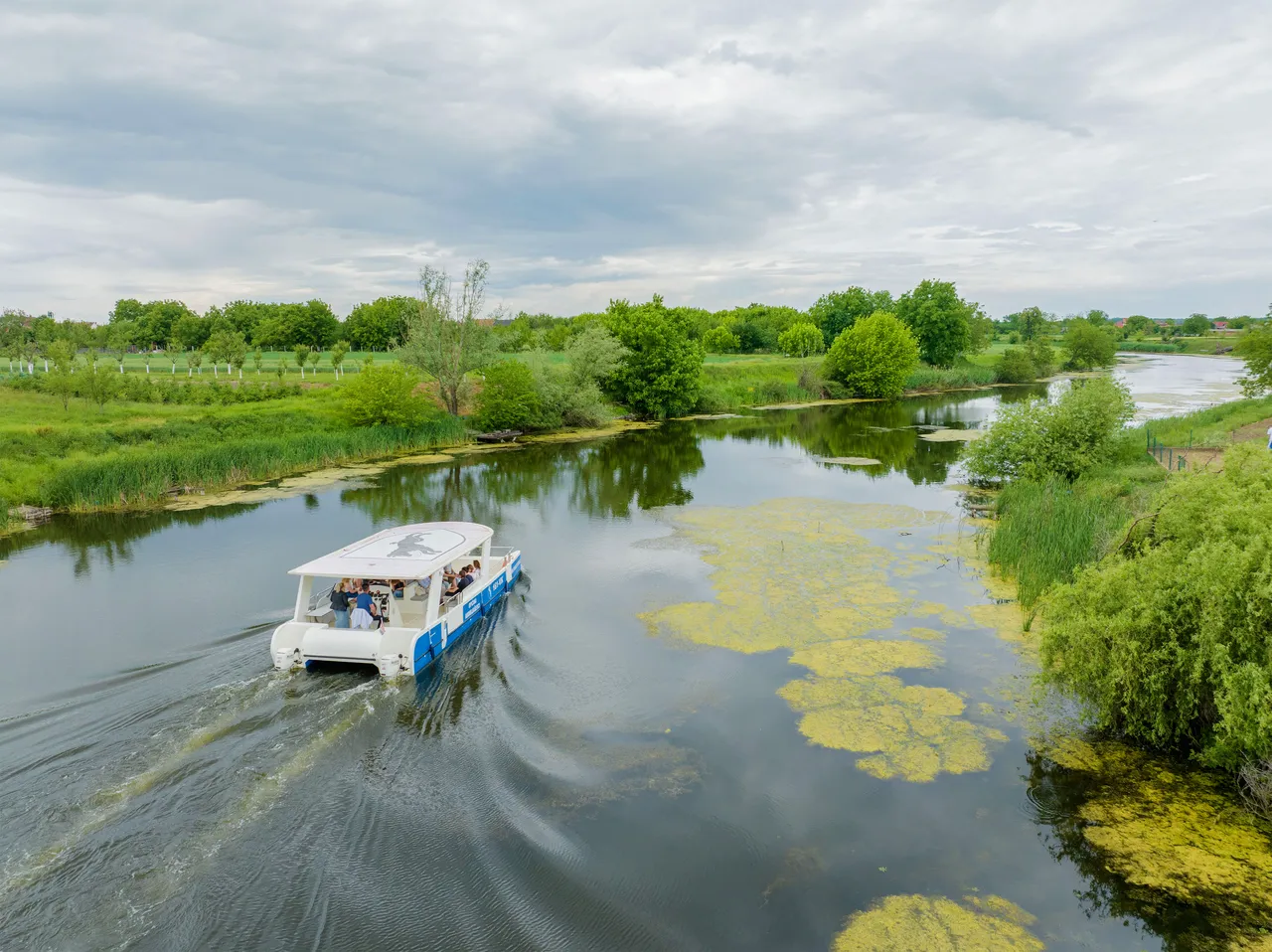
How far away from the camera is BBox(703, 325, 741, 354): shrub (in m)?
104

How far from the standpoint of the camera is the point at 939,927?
25.8 feet

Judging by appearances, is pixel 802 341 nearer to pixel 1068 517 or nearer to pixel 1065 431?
pixel 1065 431

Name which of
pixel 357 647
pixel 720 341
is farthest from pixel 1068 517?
pixel 720 341

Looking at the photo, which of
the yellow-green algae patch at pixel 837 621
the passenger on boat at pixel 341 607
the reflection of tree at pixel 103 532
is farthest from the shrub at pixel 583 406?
the passenger on boat at pixel 341 607

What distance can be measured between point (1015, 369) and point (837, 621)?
81882 millimetres

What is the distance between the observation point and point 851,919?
800 centimetres

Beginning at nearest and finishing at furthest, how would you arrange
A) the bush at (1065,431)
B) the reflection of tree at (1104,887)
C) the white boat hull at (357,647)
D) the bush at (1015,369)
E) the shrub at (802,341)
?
the reflection of tree at (1104,887) < the white boat hull at (357,647) < the bush at (1065,431) < the bush at (1015,369) < the shrub at (802,341)

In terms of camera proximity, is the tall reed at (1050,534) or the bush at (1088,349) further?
the bush at (1088,349)

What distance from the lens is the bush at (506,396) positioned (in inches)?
1777

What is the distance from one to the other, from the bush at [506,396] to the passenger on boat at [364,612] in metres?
31.6

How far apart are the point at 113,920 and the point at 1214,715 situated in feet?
43.8

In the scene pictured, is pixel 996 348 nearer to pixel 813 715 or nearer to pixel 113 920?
pixel 813 715

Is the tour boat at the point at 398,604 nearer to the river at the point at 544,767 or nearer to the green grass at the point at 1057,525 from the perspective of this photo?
the river at the point at 544,767

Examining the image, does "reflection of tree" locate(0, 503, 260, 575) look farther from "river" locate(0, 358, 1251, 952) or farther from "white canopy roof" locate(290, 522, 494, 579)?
"white canopy roof" locate(290, 522, 494, 579)
